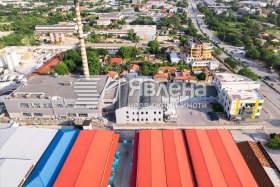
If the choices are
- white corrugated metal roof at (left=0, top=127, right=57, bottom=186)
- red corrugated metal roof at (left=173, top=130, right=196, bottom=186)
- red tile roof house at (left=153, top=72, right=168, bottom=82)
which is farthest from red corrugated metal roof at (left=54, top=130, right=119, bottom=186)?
red tile roof house at (left=153, top=72, right=168, bottom=82)

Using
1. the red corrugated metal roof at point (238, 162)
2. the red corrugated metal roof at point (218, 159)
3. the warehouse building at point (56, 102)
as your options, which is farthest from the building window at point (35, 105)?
the red corrugated metal roof at point (238, 162)

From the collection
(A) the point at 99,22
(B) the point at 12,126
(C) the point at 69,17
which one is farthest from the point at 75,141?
(C) the point at 69,17

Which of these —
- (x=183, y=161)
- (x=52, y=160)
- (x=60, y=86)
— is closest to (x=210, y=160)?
(x=183, y=161)

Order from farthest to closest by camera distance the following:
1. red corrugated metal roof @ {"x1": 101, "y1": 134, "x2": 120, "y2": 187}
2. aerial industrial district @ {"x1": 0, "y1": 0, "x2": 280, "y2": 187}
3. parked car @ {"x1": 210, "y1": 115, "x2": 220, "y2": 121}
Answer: parked car @ {"x1": 210, "y1": 115, "x2": 220, "y2": 121} → aerial industrial district @ {"x1": 0, "y1": 0, "x2": 280, "y2": 187} → red corrugated metal roof @ {"x1": 101, "y1": 134, "x2": 120, "y2": 187}

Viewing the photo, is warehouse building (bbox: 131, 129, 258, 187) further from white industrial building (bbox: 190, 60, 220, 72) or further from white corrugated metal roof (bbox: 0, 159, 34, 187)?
white industrial building (bbox: 190, 60, 220, 72)

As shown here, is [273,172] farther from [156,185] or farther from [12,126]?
[12,126]

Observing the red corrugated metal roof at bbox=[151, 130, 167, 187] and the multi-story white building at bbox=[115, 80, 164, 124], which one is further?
the multi-story white building at bbox=[115, 80, 164, 124]

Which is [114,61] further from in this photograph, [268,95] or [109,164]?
[268,95]
